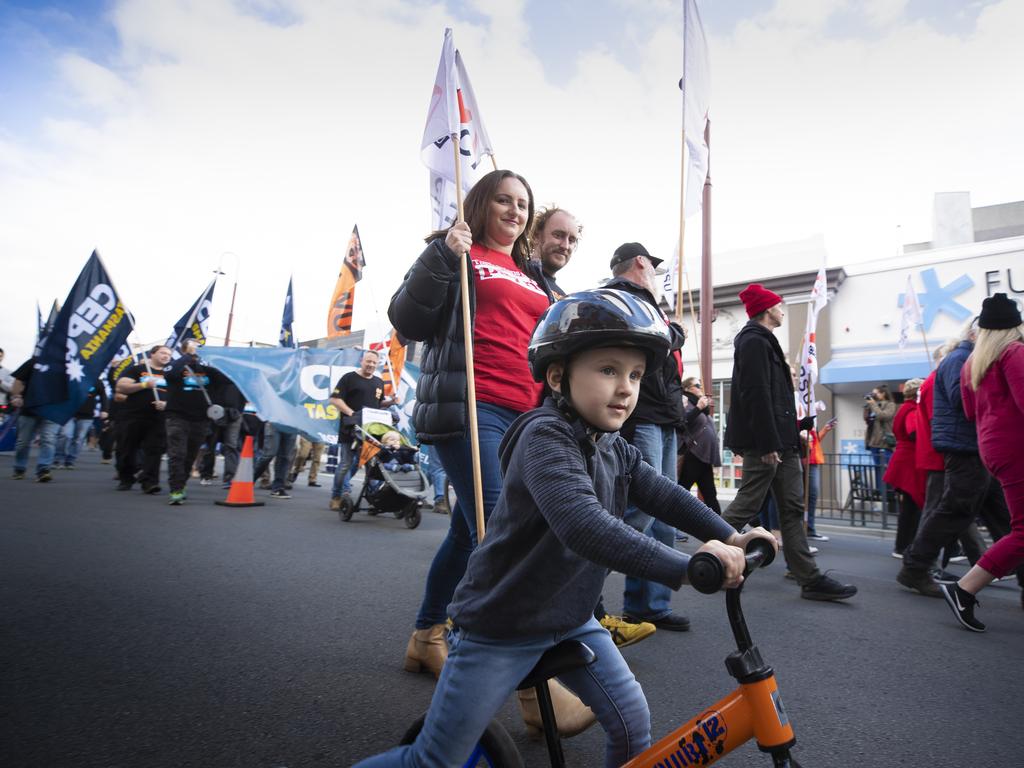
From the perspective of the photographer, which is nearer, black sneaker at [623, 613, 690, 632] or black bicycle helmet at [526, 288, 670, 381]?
black bicycle helmet at [526, 288, 670, 381]

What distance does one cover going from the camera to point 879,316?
54.2 feet

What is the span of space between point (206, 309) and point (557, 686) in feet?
38.7

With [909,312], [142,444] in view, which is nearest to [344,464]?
[142,444]

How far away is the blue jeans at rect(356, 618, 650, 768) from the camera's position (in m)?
1.37

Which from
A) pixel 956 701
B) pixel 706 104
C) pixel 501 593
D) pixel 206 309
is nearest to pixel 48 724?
pixel 501 593

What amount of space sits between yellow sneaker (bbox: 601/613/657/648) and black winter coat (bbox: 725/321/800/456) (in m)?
1.82

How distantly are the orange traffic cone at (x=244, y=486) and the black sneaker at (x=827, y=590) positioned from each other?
6.86 metres

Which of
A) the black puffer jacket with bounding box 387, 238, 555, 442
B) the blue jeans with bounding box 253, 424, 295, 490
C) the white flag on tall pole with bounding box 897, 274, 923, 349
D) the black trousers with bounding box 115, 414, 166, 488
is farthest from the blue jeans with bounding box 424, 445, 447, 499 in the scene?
the white flag on tall pole with bounding box 897, 274, 923, 349

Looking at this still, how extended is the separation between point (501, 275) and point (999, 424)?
10.8ft

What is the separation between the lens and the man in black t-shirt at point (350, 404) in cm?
864

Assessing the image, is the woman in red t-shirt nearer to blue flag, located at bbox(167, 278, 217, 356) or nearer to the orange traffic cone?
the orange traffic cone

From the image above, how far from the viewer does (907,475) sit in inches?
243

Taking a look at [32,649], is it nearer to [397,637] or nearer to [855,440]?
[397,637]

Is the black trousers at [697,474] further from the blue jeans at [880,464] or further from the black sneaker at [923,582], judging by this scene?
the blue jeans at [880,464]
